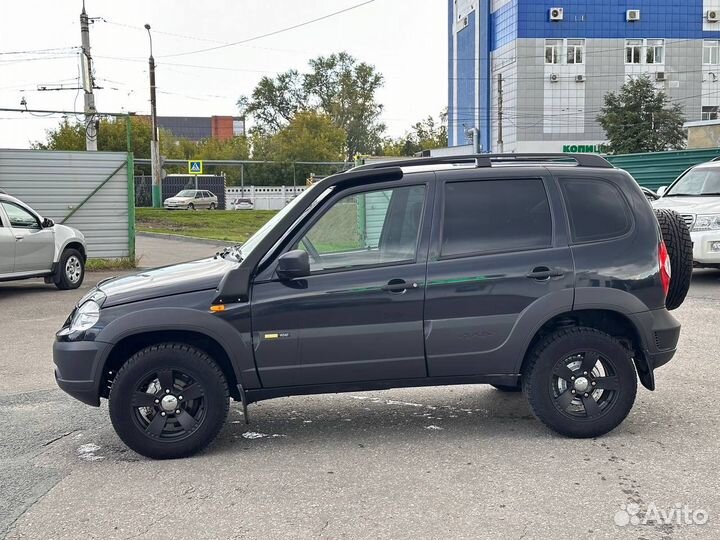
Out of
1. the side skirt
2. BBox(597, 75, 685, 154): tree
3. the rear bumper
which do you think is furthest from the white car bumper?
BBox(597, 75, 685, 154): tree

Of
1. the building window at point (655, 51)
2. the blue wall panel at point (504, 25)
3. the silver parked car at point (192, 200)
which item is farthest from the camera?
Result: the building window at point (655, 51)

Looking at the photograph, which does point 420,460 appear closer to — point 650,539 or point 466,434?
point 466,434

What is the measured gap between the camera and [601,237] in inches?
206

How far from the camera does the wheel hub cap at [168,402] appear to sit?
A: 4.92m

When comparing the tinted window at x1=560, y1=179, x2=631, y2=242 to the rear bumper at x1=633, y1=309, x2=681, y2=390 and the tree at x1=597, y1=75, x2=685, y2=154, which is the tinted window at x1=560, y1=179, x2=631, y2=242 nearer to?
the rear bumper at x1=633, y1=309, x2=681, y2=390

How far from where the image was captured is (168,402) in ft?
16.1

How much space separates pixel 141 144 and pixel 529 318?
62.3m

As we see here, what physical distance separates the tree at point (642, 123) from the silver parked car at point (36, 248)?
1437 inches

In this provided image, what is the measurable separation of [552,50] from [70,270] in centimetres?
4738

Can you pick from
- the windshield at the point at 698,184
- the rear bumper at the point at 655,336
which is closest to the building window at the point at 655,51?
the windshield at the point at 698,184

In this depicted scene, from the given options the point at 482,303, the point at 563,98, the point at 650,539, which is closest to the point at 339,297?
the point at 482,303

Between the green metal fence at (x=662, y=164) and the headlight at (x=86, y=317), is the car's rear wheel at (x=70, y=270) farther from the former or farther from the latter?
the green metal fence at (x=662, y=164)

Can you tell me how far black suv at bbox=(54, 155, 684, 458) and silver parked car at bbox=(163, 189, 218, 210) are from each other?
4681cm

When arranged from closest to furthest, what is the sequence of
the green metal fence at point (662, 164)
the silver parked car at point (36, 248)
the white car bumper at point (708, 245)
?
the white car bumper at point (708, 245) → the silver parked car at point (36, 248) → the green metal fence at point (662, 164)
